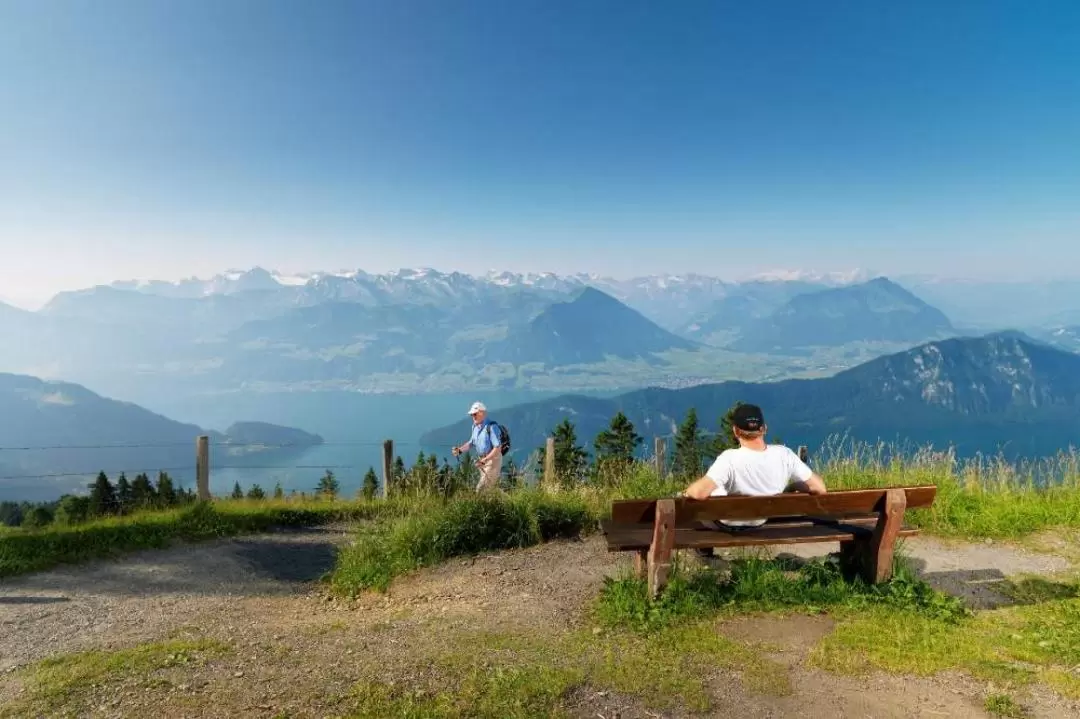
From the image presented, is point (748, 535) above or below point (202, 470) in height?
above

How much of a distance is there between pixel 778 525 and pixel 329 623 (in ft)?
15.5

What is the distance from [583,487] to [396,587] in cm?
423

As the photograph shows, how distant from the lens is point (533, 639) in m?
5.38

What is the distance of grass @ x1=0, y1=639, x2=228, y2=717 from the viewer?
4.54 m

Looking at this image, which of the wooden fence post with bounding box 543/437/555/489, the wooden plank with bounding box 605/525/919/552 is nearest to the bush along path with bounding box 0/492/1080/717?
the wooden plank with bounding box 605/525/919/552

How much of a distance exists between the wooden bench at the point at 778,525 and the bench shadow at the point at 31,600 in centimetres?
715

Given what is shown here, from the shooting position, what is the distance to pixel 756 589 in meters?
5.93

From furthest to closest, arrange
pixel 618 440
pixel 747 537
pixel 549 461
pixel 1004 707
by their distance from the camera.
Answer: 1. pixel 618 440
2. pixel 549 461
3. pixel 747 537
4. pixel 1004 707

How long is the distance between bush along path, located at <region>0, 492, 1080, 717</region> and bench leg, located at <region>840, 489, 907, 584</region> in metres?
0.17

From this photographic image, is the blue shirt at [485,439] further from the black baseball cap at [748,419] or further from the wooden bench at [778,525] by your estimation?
the black baseball cap at [748,419]

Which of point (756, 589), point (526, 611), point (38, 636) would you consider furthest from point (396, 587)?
point (756, 589)

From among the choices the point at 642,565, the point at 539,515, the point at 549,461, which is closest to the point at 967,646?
the point at 642,565

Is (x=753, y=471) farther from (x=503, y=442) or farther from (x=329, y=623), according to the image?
(x=503, y=442)

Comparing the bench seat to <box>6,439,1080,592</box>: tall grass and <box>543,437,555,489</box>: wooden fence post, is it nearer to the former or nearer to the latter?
<box>6,439,1080,592</box>: tall grass
